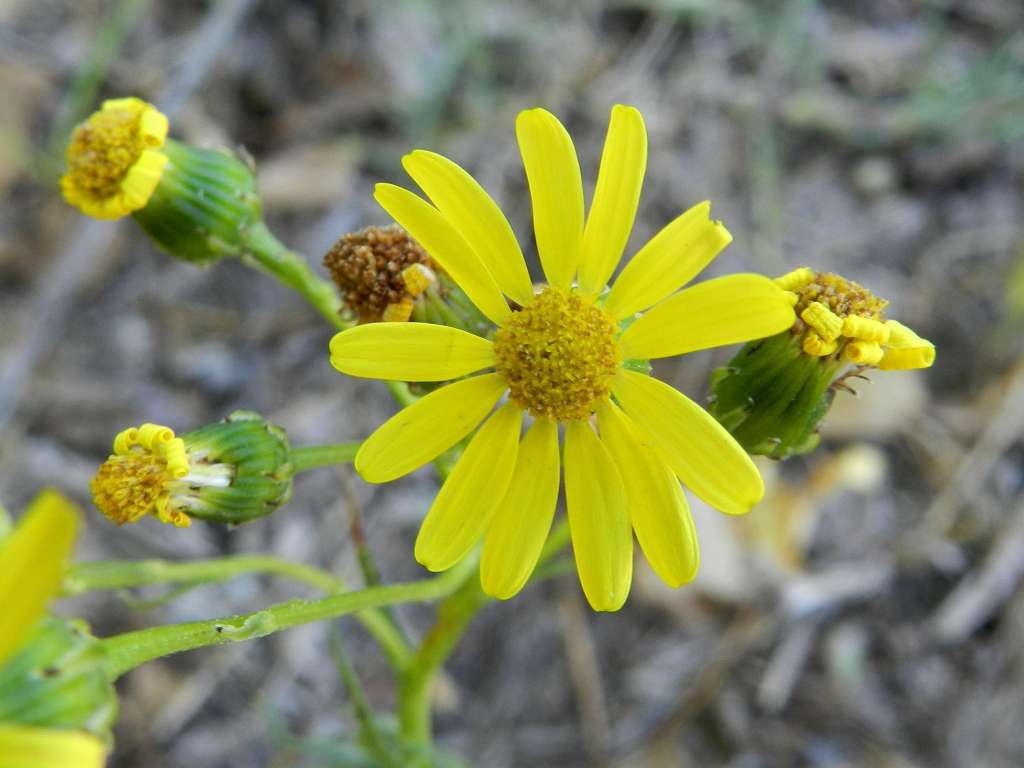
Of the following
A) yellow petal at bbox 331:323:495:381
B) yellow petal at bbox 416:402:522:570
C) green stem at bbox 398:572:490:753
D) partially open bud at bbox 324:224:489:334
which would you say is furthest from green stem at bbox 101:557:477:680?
partially open bud at bbox 324:224:489:334

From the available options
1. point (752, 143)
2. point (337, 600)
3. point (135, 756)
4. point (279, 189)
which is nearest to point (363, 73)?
point (279, 189)

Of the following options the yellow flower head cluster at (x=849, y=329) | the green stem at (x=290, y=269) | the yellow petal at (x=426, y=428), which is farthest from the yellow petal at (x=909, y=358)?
the green stem at (x=290, y=269)

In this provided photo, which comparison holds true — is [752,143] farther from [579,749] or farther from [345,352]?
[345,352]

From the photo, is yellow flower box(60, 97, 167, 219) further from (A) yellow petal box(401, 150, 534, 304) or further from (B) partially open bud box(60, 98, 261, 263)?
(A) yellow petal box(401, 150, 534, 304)

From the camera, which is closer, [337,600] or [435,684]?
[337,600]

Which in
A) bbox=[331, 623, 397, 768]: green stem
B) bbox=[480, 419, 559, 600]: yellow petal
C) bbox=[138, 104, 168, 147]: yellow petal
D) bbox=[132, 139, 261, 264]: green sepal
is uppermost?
bbox=[138, 104, 168, 147]: yellow petal

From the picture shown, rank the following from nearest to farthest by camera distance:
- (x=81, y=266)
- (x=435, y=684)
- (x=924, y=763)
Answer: (x=924, y=763) < (x=435, y=684) < (x=81, y=266)
